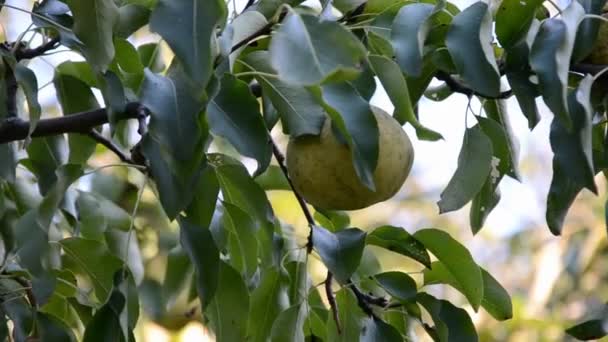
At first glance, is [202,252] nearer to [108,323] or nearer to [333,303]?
[108,323]

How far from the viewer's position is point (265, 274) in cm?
123

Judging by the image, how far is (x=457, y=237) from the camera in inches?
185

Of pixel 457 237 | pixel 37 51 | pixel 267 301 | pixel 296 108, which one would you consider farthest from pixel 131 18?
pixel 457 237

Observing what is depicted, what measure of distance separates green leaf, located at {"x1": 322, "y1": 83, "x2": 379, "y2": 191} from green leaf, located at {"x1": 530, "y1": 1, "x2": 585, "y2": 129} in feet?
0.49

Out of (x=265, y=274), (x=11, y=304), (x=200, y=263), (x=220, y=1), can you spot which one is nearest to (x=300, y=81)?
(x=220, y=1)

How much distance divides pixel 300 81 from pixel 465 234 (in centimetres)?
427

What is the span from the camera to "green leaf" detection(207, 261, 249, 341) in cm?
112

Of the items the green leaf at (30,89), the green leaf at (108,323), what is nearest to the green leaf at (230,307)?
the green leaf at (108,323)

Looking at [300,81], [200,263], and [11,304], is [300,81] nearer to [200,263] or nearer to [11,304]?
[200,263]

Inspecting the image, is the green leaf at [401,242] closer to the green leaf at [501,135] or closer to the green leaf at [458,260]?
the green leaf at [458,260]

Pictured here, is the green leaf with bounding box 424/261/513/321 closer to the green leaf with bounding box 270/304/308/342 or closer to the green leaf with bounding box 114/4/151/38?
the green leaf with bounding box 270/304/308/342

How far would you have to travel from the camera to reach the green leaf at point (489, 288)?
3.94ft

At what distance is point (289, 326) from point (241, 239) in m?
0.11

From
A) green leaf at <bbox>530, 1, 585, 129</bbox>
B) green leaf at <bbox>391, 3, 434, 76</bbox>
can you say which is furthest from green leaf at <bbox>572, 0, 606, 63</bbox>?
green leaf at <bbox>391, 3, 434, 76</bbox>
